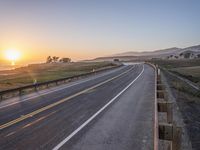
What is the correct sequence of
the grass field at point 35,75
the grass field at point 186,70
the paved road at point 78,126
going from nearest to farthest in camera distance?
the paved road at point 78,126 < the grass field at point 35,75 < the grass field at point 186,70

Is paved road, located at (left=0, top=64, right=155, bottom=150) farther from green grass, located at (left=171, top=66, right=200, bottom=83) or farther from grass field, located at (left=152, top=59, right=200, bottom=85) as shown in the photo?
green grass, located at (left=171, top=66, right=200, bottom=83)

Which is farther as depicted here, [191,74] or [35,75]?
[191,74]

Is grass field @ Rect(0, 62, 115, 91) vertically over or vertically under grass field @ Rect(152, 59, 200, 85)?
over

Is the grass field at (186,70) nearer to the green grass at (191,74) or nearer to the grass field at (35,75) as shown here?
the green grass at (191,74)

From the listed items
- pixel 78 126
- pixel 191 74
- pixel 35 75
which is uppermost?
pixel 78 126

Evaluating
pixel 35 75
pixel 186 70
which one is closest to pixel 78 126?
pixel 35 75

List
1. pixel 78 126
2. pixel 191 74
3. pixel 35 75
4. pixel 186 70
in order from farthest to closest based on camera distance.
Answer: pixel 186 70 → pixel 191 74 → pixel 35 75 → pixel 78 126

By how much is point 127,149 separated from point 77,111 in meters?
5.33

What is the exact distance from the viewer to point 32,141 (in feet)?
24.5

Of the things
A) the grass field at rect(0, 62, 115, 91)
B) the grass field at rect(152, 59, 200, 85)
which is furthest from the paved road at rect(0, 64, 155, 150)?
the grass field at rect(152, 59, 200, 85)

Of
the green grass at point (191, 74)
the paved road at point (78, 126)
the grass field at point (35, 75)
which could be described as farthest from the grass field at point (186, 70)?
the paved road at point (78, 126)

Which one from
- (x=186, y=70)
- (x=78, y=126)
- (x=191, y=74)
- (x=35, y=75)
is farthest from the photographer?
(x=186, y=70)

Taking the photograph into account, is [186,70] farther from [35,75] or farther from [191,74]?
[35,75]

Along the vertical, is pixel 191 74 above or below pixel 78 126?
below
